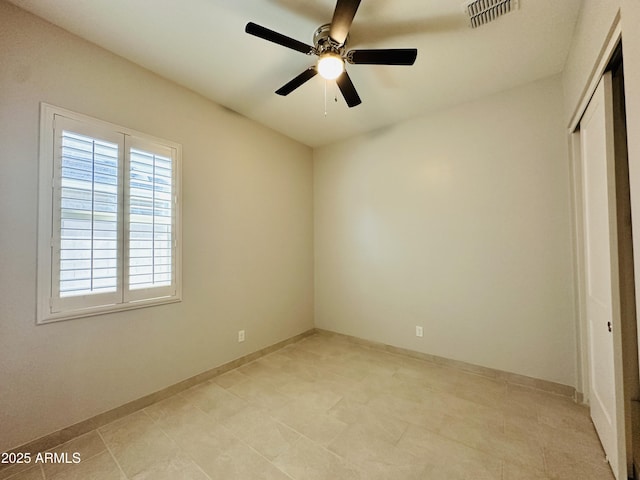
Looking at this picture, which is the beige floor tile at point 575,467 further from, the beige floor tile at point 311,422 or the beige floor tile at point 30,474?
the beige floor tile at point 30,474

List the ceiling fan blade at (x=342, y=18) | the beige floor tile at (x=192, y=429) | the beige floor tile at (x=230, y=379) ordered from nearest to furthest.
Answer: the ceiling fan blade at (x=342, y=18) → the beige floor tile at (x=192, y=429) → the beige floor tile at (x=230, y=379)

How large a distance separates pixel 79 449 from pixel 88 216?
1614 millimetres

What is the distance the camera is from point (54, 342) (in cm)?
181

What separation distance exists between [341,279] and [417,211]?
4.74ft

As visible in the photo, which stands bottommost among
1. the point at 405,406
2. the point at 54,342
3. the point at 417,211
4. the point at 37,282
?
the point at 405,406

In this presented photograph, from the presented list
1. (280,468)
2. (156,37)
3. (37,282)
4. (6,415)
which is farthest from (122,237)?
(280,468)

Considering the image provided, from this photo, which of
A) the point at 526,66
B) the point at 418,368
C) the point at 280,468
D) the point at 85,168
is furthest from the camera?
the point at 418,368

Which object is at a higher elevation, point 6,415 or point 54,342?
point 54,342

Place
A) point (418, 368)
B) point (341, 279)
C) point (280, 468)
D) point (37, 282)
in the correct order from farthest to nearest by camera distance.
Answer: point (341, 279) < point (418, 368) < point (37, 282) < point (280, 468)

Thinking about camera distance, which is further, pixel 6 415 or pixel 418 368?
pixel 418 368

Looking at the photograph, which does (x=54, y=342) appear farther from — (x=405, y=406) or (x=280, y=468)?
(x=405, y=406)

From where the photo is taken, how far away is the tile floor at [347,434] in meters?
1.56

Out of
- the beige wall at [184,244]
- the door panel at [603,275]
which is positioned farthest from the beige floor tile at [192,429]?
the door panel at [603,275]

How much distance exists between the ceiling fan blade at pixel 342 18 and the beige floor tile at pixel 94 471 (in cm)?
297
